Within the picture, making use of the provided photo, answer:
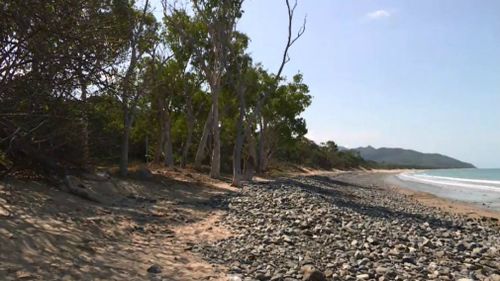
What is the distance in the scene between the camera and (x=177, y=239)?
948 cm

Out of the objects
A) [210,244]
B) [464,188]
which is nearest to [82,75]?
[210,244]

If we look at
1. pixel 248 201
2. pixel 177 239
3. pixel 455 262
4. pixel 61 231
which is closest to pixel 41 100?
pixel 61 231

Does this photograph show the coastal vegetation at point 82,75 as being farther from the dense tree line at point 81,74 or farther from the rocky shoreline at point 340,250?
the rocky shoreline at point 340,250

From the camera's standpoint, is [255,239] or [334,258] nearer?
[334,258]

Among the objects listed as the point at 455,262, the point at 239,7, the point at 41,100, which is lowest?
the point at 455,262

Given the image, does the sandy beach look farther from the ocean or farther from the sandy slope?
the ocean

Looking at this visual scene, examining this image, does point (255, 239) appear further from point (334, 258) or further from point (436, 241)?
point (436, 241)

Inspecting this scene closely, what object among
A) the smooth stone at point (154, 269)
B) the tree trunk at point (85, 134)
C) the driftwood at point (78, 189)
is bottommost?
the smooth stone at point (154, 269)

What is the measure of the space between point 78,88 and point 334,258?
5471 mm

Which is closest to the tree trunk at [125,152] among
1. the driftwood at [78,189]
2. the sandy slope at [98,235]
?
the sandy slope at [98,235]

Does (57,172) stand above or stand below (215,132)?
below

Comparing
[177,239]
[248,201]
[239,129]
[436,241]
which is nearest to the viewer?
[177,239]

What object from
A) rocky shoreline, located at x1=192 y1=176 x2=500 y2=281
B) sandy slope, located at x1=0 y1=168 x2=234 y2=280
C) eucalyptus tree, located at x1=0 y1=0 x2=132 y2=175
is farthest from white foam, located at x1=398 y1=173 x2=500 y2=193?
eucalyptus tree, located at x1=0 y1=0 x2=132 y2=175

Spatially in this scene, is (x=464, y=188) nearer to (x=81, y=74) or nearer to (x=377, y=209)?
(x=377, y=209)
